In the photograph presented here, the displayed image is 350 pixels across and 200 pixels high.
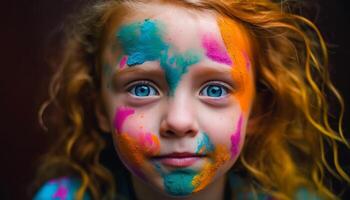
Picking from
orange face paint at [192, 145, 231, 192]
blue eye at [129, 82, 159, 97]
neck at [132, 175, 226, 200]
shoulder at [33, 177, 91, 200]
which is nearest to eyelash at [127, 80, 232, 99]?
blue eye at [129, 82, 159, 97]

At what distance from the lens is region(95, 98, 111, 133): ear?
4.00ft

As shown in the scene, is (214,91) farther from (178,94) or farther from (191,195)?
(191,195)

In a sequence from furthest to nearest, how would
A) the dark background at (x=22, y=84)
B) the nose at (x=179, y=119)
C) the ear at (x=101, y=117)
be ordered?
the dark background at (x=22, y=84), the ear at (x=101, y=117), the nose at (x=179, y=119)

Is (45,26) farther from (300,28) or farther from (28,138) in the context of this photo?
(300,28)

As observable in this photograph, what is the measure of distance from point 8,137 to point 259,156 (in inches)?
31.6

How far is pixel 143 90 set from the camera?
107 cm

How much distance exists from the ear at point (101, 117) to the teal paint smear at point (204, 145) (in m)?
0.27

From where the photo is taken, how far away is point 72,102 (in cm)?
133

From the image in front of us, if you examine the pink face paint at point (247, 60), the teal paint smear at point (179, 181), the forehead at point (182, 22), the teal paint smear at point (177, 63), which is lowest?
the teal paint smear at point (179, 181)

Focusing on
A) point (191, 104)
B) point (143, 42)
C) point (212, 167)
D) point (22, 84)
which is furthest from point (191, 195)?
point (22, 84)

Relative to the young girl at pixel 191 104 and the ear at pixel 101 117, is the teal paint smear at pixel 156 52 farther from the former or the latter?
the ear at pixel 101 117

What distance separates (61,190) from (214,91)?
0.50 metres

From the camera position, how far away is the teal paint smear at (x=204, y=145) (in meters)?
1.04

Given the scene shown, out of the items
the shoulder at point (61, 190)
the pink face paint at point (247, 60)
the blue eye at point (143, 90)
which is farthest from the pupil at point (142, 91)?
the shoulder at point (61, 190)
